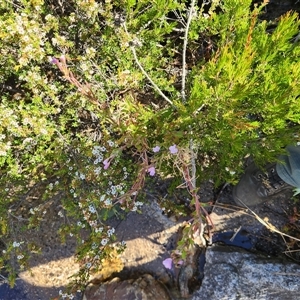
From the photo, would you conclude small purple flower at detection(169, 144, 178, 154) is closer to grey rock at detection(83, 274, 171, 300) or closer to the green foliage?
the green foliage

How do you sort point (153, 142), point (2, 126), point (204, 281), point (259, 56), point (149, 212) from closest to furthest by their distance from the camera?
1. point (259, 56)
2. point (153, 142)
3. point (2, 126)
4. point (204, 281)
5. point (149, 212)

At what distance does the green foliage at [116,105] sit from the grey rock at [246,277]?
906 millimetres

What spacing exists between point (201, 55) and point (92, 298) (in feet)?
7.96

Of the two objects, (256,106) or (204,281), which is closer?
(256,106)

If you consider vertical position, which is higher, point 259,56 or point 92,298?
point 259,56

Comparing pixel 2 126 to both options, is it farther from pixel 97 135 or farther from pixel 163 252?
pixel 163 252

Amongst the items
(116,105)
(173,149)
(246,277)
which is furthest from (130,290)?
(173,149)

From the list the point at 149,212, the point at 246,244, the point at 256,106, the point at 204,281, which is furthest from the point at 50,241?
the point at 256,106

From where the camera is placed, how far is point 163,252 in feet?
11.6

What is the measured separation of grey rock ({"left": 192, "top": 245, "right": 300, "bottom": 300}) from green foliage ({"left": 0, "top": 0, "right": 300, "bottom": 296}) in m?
0.91

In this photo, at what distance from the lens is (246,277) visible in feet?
10.6

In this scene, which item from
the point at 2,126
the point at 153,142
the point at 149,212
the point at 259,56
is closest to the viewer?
the point at 259,56

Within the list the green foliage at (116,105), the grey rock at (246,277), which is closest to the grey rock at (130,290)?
the grey rock at (246,277)

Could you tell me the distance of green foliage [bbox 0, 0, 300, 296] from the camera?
202 centimetres
